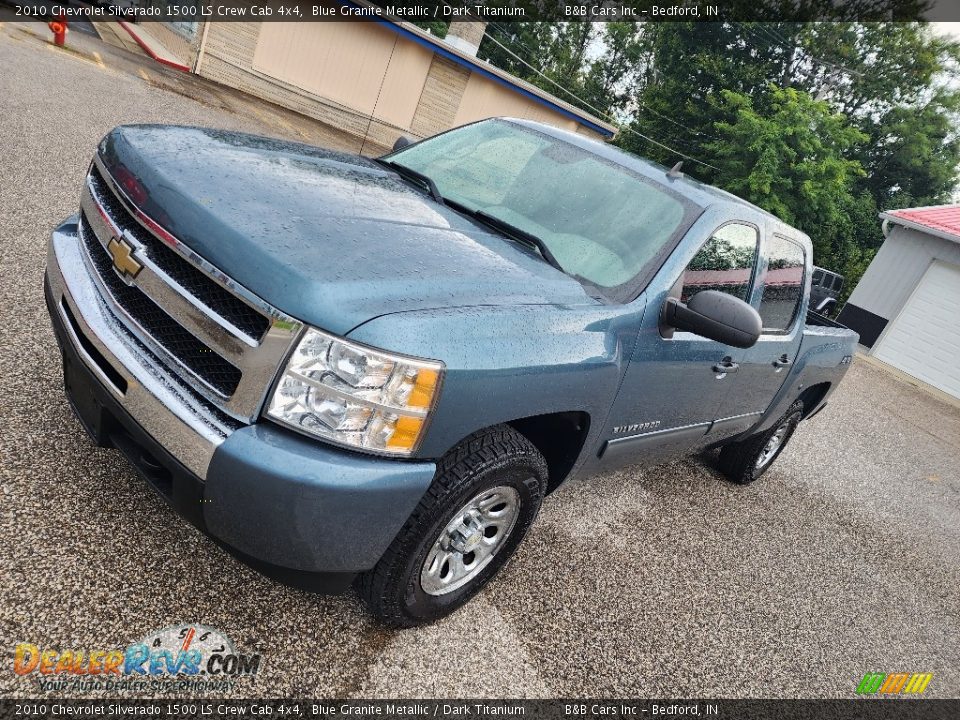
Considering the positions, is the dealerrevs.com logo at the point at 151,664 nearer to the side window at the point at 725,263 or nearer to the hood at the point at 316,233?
the hood at the point at 316,233

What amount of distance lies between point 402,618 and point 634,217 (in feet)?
6.21

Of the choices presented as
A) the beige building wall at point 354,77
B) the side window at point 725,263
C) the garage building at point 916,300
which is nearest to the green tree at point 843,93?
the beige building wall at point 354,77

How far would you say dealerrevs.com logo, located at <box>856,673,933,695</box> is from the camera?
3.15m

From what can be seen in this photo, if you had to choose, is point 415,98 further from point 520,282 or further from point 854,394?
point 520,282

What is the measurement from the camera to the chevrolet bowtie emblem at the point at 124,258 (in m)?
2.06

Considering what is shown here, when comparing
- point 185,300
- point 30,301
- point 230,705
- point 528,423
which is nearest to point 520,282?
point 528,423

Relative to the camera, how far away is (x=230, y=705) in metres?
1.94

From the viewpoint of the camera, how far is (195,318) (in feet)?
6.24

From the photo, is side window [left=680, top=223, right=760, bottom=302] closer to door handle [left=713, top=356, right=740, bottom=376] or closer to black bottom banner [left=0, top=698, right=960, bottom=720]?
door handle [left=713, top=356, right=740, bottom=376]

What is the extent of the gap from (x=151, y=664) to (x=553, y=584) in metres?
1.64

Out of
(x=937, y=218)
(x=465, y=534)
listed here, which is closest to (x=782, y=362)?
(x=465, y=534)

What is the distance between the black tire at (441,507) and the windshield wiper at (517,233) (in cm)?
79

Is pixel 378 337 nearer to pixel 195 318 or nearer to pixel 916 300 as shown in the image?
pixel 195 318

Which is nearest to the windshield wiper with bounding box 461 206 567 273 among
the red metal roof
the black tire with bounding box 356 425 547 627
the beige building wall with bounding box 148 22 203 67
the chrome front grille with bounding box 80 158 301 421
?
the black tire with bounding box 356 425 547 627
